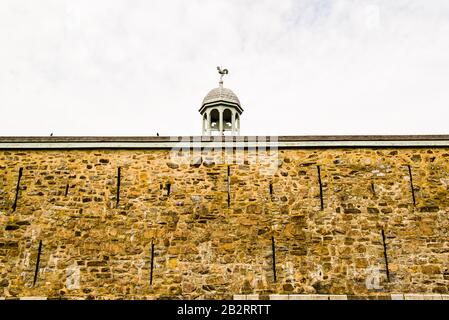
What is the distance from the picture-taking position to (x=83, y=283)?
9.16 metres

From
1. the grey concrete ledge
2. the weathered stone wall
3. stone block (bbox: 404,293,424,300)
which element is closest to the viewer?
stone block (bbox: 404,293,424,300)

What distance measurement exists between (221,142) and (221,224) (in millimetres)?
2053

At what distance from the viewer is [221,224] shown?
9.60 m

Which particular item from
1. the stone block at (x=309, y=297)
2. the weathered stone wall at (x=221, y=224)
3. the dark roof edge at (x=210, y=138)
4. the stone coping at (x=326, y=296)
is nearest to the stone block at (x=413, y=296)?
the stone coping at (x=326, y=296)

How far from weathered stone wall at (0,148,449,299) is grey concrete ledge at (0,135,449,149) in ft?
0.56

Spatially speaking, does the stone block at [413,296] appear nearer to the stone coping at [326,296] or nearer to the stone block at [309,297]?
the stone coping at [326,296]

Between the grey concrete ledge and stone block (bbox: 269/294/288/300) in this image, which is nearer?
stone block (bbox: 269/294/288/300)

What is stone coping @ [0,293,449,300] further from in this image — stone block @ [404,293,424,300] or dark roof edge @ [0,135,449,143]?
dark roof edge @ [0,135,449,143]

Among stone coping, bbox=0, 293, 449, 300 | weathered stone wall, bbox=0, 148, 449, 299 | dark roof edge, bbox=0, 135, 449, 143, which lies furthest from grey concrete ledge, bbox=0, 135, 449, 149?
stone coping, bbox=0, 293, 449, 300

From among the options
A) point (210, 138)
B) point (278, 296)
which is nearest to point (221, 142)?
point (210, 138)

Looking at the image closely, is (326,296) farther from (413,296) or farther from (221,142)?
(221,142)

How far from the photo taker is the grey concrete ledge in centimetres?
1013

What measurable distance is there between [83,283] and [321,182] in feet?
19.7

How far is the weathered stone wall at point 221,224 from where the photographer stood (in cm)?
915
